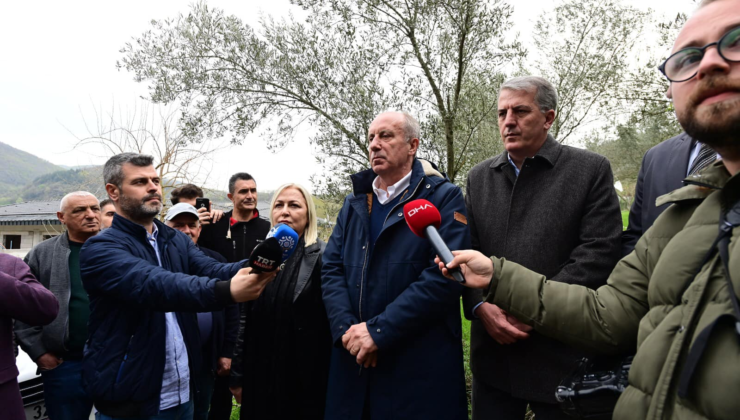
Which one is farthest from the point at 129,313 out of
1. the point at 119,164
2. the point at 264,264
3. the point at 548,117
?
the point at 548,117

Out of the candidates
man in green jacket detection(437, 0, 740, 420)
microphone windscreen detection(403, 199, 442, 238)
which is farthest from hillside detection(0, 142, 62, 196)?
man in green jacket detection(437, 0, 740, 420)

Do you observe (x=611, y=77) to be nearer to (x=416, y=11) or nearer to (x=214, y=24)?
(x=416, y=11)

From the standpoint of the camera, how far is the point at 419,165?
3.30 m

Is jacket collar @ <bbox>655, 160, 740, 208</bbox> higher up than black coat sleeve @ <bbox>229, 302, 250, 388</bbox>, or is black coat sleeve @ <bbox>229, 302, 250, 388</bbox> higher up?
jacket collar @ <bbox>655, 160, 740, 208</bbox>

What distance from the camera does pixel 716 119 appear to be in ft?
4.32

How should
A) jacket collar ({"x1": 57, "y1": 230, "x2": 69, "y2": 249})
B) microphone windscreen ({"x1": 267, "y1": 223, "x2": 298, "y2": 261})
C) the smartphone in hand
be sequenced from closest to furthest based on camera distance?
1. microphone windscreen ({"x1": 267, "y1": 223, "x2": 298, "y2": 261})
2. jacket collar ({"x1": 57, "y1": 230, "x2": 69, "y2": 249})
3. the smartphone in hand

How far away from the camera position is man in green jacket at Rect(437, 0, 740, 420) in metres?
1.21

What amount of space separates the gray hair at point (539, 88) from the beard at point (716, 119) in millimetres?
1538

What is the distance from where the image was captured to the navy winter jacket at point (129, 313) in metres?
2.71

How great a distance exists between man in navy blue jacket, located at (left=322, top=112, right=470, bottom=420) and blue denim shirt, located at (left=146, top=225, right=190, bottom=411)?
3.20 feet

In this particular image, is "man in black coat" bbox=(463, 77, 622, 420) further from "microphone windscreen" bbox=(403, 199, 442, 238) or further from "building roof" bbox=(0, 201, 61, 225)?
"building roof" bbox=(0, 201, 61, 225)

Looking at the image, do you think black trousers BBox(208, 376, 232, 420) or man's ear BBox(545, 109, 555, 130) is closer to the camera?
man's ear BBox(545, 109, 555, 130)

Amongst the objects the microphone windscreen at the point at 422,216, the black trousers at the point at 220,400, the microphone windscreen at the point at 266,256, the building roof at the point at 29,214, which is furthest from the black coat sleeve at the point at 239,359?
the building roof at the point at 29,214

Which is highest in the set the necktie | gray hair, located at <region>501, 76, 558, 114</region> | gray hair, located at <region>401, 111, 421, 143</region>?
gray hair, located at <region>501, 76, 558, 114</region>
